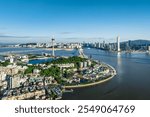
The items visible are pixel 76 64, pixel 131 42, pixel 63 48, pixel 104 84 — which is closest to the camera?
pixel 104 84

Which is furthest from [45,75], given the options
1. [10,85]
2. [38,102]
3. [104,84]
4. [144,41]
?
[144,41]

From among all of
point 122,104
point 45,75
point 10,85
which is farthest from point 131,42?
point 122,104

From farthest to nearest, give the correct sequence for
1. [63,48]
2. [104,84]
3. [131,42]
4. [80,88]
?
1. [131,42]
2. [63,48]
3. [104,84]
4. [80,88]

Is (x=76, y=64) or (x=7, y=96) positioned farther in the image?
(x=76, y=64)

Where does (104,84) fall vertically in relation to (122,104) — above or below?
below

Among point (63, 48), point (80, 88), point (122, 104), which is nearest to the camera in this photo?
point (122, 104)

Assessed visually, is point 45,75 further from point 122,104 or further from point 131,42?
point 131,42

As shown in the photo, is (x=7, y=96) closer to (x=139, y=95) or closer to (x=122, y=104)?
(x=139, y=95)

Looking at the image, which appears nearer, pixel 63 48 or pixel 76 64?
pixel 76 64

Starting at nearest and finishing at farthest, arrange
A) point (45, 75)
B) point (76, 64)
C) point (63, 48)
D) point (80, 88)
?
point (80, 88) < point (45, 75) < point (76, 64) < point (63, 48)
